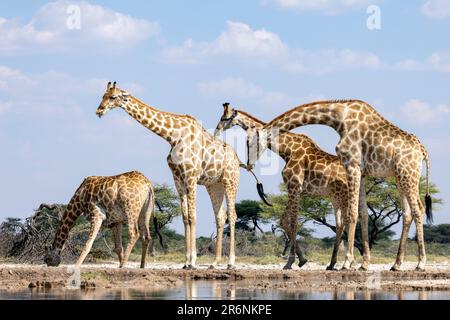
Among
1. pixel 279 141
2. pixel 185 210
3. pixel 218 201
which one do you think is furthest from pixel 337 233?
pixel 185 210

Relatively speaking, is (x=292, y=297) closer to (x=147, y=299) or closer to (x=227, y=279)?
(x=147, y=299)

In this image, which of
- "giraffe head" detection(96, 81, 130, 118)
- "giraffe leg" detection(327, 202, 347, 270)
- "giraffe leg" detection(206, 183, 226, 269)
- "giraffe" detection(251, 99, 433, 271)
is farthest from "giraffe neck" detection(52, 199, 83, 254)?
"giraffe leg" detection(327, 202, 347, 270)

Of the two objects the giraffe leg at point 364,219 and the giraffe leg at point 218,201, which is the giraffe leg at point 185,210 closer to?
the giraffe leg at point 218,201

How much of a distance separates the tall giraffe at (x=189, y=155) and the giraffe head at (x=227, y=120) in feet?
1.26

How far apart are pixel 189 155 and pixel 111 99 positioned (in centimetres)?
162

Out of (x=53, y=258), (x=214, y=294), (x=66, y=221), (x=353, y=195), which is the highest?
(x=353, y=195)

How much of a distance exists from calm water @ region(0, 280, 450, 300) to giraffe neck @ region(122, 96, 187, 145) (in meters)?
3.97

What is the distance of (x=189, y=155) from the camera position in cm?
1666

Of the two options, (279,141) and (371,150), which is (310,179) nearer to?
(279,141)

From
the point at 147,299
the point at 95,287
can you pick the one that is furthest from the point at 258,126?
the point at 147,299

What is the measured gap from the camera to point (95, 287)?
13.5 m

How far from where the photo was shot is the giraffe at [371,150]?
52.2 ft

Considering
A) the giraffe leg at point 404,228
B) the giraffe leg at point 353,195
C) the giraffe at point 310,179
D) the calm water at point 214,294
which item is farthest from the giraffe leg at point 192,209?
the giraffe leg at point 404,228

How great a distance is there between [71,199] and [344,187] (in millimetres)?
4809
